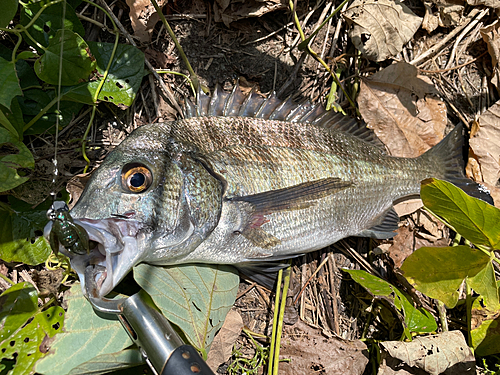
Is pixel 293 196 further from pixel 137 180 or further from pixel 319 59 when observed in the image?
pixel 319 59

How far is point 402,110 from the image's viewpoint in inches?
137

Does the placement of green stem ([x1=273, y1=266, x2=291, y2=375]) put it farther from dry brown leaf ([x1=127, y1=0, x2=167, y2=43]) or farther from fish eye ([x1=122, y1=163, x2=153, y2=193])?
dry brown leaf ([x1=127, y1=0, x2=167, y2=43])

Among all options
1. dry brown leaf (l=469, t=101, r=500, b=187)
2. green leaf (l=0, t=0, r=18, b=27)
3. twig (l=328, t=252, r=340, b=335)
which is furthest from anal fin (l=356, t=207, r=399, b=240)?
green leaf (l=0, t=0, r=18, b=27)

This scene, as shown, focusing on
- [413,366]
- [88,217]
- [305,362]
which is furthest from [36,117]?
[413,366]

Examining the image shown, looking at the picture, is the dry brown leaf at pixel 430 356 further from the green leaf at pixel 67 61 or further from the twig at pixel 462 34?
the green leaf at pixel 67 61

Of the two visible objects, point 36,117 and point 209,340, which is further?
point 36,117

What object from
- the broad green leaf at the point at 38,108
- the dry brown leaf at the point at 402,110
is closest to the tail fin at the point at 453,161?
the dry brown leaf at the point at 402,110

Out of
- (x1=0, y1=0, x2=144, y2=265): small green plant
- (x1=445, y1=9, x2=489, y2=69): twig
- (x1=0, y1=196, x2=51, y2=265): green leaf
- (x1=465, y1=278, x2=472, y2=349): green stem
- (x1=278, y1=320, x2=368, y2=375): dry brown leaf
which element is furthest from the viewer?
(x1=445, y1=9, x2=489, y2=69): twig

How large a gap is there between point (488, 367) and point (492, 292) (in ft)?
3.16

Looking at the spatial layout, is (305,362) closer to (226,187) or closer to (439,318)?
(439,318)

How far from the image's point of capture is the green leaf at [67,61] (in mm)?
2740

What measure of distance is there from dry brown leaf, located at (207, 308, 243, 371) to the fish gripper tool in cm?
89

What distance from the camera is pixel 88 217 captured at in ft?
6.94

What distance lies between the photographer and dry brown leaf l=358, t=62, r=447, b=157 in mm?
3408
